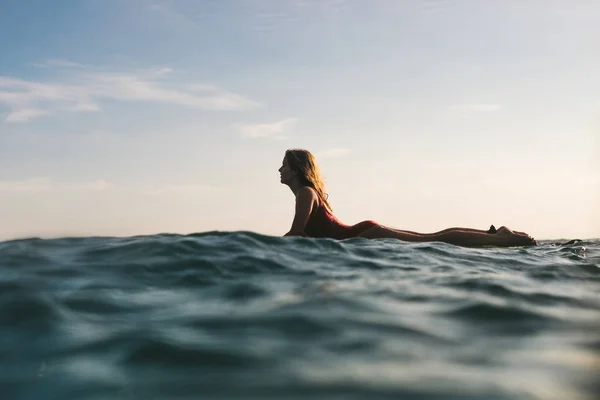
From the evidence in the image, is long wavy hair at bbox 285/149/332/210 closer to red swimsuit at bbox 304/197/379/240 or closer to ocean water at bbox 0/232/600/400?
red swimsuit at bbox 304/197/379/240

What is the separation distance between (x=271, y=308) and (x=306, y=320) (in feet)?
1.39

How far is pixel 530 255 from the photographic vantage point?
9.16 metres

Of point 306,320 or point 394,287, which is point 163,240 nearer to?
point 394,287

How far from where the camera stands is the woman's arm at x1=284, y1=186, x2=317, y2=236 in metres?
9.91

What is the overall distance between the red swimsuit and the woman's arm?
261 mm

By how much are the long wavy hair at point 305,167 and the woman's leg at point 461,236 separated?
1.22 metres

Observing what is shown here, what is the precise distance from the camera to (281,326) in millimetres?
4004

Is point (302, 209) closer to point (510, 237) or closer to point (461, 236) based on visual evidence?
point (461, 236)

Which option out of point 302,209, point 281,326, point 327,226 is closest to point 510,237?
point 327,226

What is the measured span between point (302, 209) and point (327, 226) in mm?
632

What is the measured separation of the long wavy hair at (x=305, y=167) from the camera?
10.3 m

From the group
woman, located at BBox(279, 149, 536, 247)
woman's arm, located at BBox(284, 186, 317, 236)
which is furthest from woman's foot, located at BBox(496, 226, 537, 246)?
woman's arm, located at BBox(284, 186, 317, 236)

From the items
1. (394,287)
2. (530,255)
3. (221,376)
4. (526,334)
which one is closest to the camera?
(221,376)

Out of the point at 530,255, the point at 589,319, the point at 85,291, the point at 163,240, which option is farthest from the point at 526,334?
the point at 530,255
